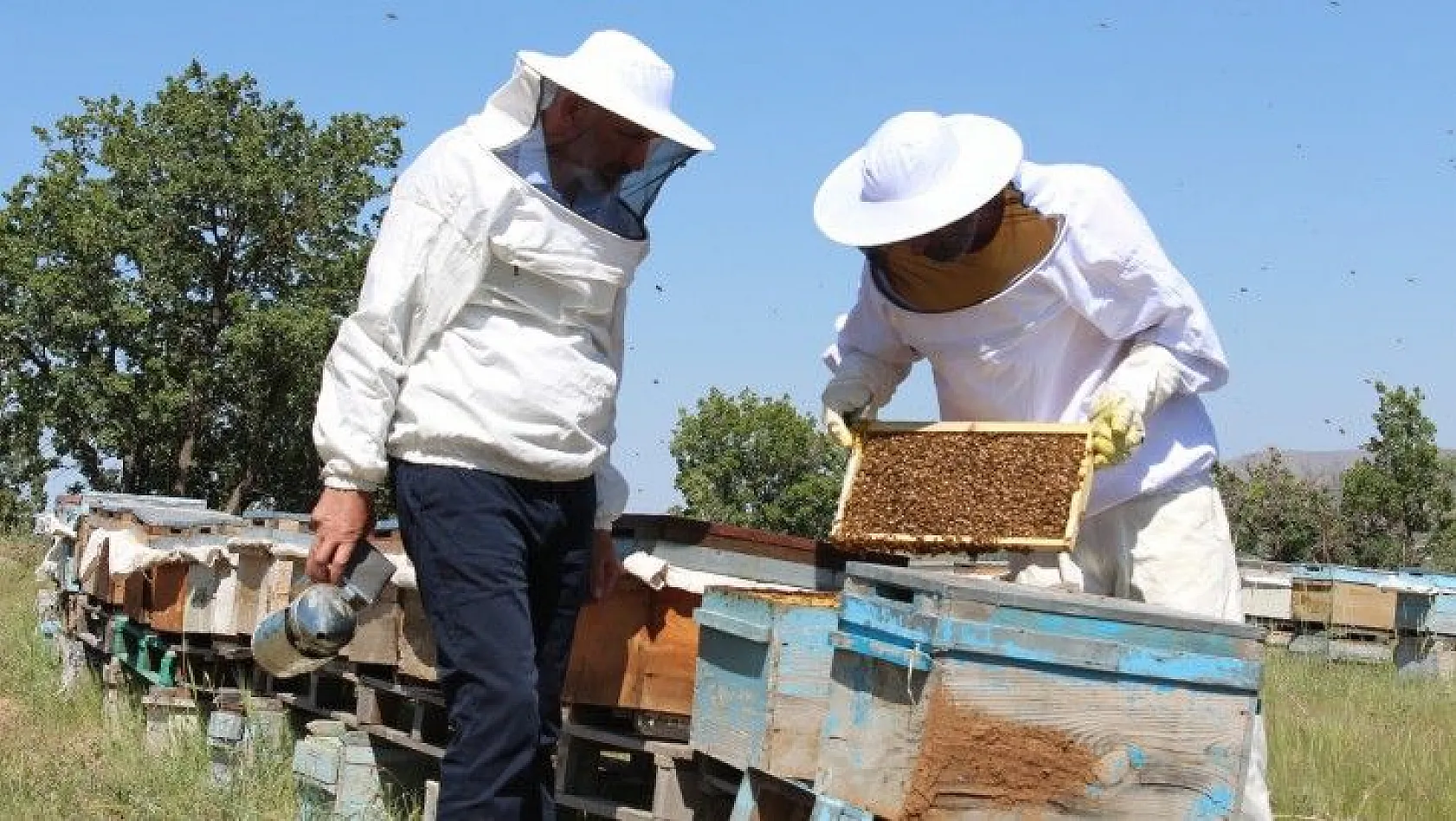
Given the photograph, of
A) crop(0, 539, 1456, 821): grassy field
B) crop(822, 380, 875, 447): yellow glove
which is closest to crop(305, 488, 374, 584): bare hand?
crop(822, 380, 875, 447): yellow glove

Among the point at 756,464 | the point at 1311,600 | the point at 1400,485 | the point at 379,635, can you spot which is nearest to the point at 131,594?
the point at 379,635

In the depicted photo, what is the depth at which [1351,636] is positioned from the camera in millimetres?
14328

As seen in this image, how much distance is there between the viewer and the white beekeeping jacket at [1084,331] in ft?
14.2

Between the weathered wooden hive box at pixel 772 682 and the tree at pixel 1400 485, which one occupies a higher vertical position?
the tree at pixel 1400 485

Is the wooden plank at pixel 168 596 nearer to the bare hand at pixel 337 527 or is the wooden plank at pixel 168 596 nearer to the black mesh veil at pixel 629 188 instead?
the bare hand at pixel 337 527

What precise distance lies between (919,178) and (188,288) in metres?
37.1

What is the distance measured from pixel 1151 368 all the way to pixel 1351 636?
1098cm

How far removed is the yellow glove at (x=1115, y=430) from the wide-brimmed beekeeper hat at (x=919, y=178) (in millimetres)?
573

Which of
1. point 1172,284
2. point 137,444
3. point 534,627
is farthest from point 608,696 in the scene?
point 137,444

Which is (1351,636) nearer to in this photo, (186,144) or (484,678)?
(484,678)

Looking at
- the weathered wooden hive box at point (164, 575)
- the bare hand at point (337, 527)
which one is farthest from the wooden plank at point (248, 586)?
the bare hand at point (337, 527)

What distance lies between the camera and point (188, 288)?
3922 cm

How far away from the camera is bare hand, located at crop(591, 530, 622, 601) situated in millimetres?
4586

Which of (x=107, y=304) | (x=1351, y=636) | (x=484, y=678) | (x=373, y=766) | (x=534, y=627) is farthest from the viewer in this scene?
(x=107, y=304)
